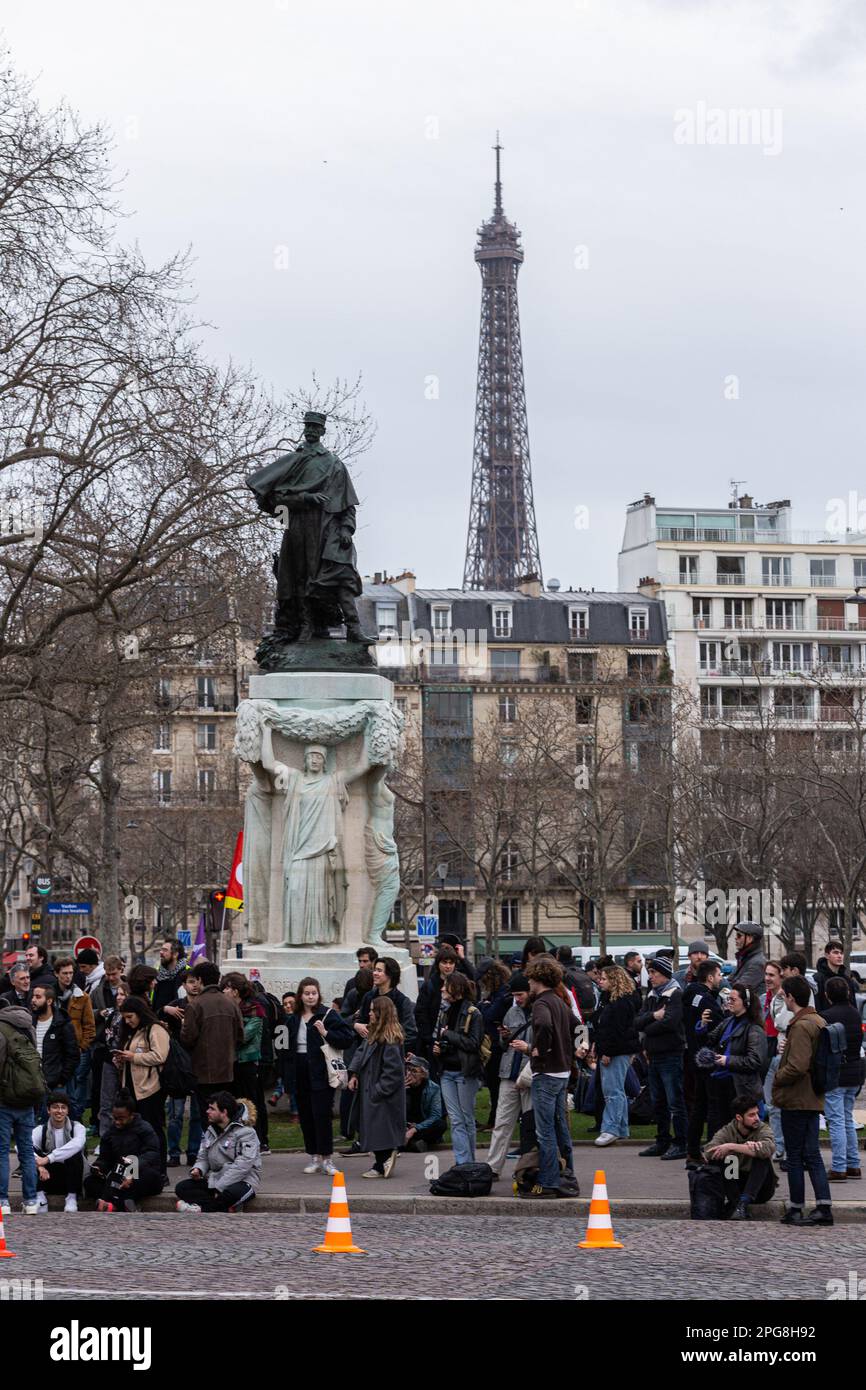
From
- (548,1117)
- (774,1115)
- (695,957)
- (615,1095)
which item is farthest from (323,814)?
(548,1117)

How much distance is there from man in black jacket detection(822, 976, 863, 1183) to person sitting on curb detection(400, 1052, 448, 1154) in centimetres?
375

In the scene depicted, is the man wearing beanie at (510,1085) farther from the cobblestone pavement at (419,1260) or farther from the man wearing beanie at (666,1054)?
the man wearing beanie at (666,1054)

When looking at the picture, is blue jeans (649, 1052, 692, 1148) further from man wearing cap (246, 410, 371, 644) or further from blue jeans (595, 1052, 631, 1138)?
man wearing cap (246, 410, 371, 644)

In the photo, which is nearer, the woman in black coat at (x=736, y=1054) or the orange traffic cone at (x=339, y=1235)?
the orange traffic cone at (x=339, y=1235)

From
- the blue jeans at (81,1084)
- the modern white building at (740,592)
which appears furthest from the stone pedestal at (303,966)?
the modern white building at (740,592)

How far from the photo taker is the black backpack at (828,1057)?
54.7ft

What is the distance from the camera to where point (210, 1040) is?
19047 mm

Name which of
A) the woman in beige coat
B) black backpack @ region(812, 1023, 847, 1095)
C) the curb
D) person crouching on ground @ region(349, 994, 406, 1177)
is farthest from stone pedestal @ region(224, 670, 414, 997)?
black backpack @ region(812, 1023, 847, 1095)

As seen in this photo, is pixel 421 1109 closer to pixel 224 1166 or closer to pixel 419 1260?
pixel 224 1166

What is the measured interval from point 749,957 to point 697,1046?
840 mm

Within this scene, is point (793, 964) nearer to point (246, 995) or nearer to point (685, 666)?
point (246, 995)

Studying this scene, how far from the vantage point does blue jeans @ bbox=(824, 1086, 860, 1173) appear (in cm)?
1822

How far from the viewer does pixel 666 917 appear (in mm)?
93375

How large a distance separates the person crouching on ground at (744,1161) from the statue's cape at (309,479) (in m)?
9.88
